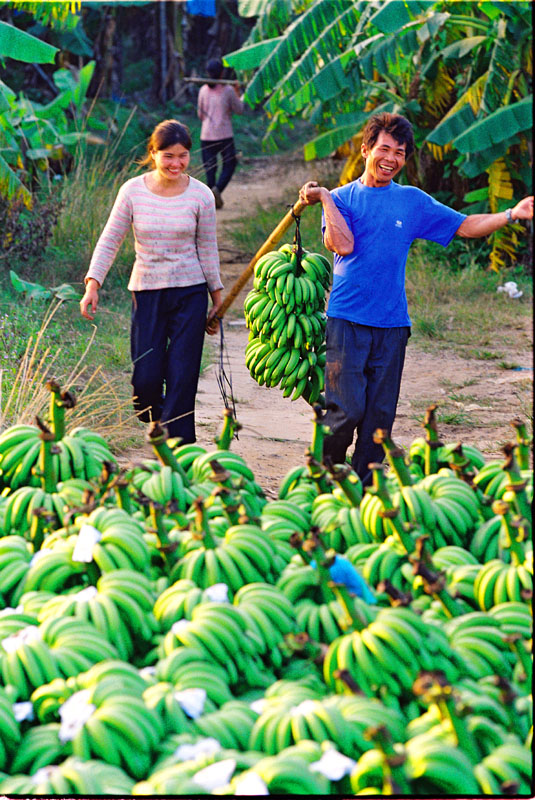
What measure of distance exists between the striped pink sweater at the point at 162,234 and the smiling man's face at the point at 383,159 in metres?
0.82

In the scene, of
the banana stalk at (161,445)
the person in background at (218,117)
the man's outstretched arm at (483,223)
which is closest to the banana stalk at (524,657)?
the banana stalk at (161,445)

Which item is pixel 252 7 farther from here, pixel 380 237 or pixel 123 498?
pixel 123 498

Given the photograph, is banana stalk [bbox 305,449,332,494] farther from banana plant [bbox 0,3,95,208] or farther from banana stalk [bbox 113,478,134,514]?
banana plant [bbox 0,3,95,208]

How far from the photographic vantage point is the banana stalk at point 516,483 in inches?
71.5

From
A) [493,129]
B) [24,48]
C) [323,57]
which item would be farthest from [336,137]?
[24,48]

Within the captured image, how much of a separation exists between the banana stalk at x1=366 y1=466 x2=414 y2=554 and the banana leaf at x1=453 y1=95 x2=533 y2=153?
664cm

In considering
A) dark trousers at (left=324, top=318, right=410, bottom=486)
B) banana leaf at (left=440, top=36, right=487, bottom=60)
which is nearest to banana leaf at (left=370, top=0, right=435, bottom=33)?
banana leaf at (left=440, top=36, right=487, bottom=60)

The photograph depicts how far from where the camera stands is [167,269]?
4199 mm

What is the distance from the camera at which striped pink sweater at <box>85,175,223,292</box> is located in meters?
4.11

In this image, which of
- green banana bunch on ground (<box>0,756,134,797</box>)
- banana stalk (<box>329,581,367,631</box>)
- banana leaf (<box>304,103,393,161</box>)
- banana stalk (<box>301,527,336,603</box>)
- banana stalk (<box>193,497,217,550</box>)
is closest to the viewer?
green banana bunch on ground (<box>0,756,134,797</box>)

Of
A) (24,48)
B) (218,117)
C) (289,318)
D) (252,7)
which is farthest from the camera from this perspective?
(218,117)

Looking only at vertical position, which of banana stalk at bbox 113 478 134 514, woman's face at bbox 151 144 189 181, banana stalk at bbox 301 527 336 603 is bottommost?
banana stalk at bbox 301 527 336 603

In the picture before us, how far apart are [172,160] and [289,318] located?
823mm

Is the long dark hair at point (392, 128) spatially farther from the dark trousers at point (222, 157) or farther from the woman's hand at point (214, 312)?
the dark trousers at point (222, 157)
